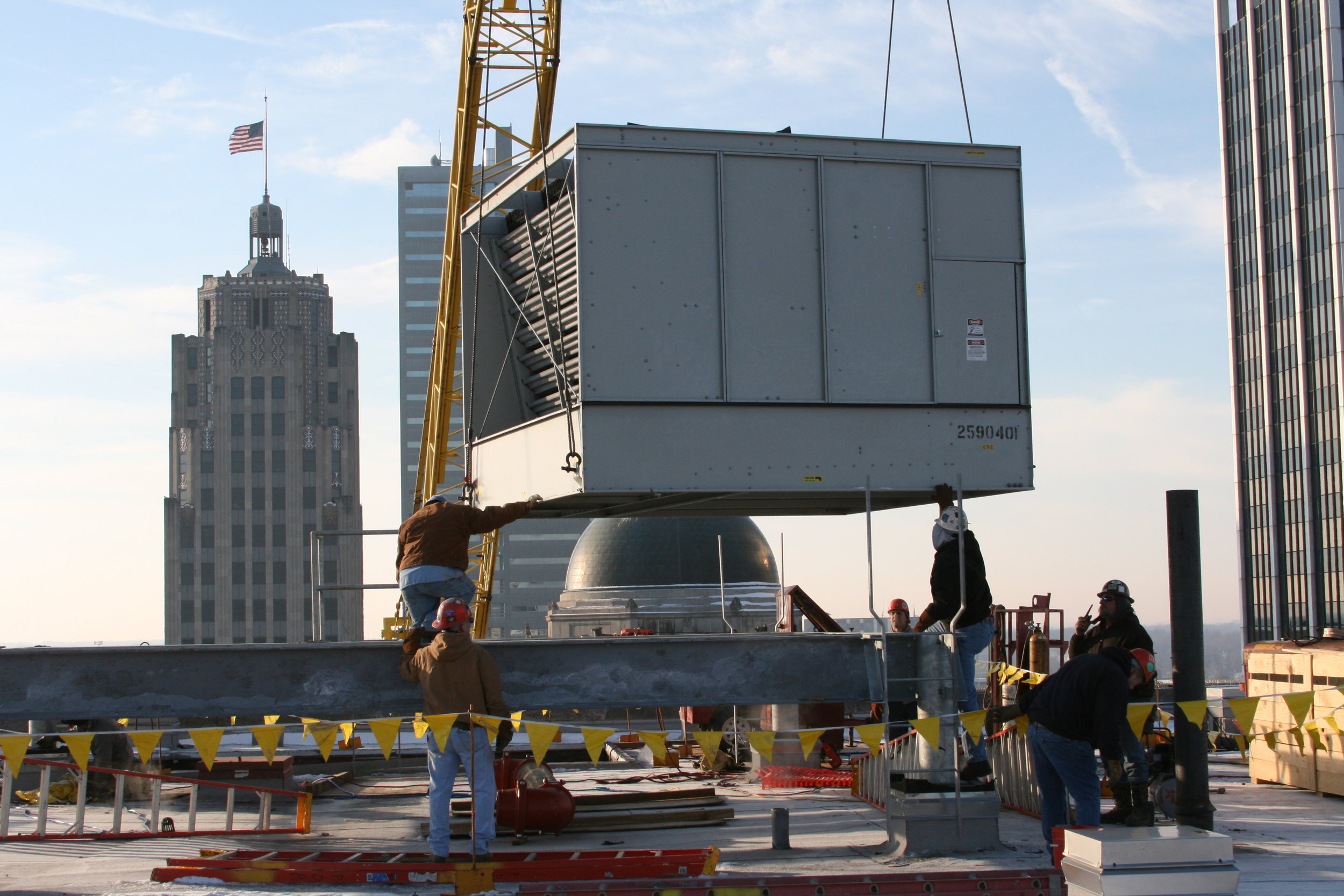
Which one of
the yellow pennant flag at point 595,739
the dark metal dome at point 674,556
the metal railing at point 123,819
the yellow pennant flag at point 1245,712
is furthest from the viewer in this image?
the dark metal dome at point 674,556

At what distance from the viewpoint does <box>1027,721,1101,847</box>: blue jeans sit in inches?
374

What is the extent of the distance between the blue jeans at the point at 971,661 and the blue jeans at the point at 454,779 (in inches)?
162

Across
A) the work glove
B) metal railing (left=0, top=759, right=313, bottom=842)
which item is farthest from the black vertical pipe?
metal railing (left=0, top=759, right=313, bottom=842)

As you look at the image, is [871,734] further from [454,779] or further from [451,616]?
[451,616]

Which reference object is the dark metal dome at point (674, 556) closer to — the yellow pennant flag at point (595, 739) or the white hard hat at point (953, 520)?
the white hard hat at point (953, 520)

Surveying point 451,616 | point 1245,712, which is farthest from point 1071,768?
point 451,616

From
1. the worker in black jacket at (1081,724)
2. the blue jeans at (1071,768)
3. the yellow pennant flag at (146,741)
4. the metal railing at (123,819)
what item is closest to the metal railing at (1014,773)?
the blue jeans at (1071,768)

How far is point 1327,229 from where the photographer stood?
287 ft

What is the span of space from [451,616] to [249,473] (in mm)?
113342

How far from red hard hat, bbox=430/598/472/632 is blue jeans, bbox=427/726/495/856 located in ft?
2.59

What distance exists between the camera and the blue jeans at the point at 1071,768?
31.1 feet

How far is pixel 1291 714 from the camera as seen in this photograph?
14.1 m

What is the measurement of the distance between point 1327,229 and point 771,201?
88607 millimetres

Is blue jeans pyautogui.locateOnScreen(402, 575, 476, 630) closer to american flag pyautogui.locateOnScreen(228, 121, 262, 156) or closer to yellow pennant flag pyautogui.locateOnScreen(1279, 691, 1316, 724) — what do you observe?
yellow pennant flag pyautogui.locateOnScreen(1279, 691, 1316, 724)
